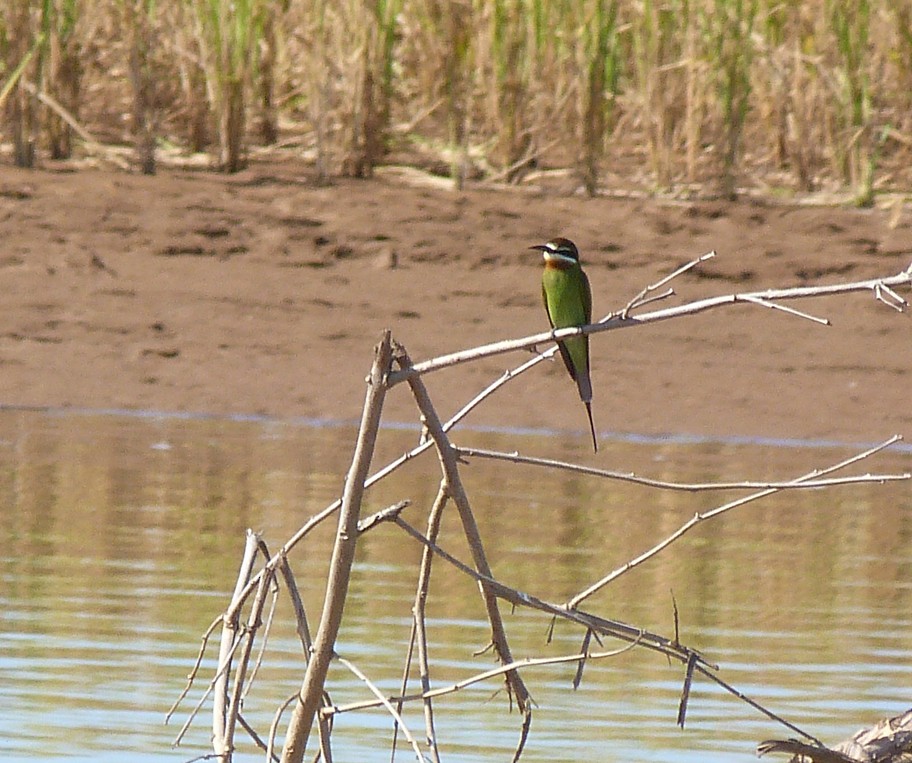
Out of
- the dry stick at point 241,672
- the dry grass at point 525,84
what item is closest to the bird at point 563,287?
the dry stick at point 241,672

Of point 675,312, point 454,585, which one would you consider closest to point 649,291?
point 675,312

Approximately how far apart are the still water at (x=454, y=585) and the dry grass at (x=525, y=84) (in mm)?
2919

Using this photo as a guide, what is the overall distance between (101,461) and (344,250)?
3.20 metres

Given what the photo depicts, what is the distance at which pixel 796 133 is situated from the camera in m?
13.7

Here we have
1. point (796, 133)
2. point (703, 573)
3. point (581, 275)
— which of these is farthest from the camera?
point (796, 133)

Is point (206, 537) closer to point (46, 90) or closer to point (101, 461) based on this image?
point (101, 461)

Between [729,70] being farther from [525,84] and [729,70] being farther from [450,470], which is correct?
[450,470]

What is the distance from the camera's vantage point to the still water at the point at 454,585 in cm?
587

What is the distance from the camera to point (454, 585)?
25.8 ft

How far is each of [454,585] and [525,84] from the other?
6.15m

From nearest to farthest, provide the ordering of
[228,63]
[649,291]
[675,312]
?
[675,312] → [649,291] → [228,63]

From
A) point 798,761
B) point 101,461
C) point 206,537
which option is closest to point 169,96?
point 101,461

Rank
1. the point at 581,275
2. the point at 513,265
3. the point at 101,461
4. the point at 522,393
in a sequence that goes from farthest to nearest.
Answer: the point at 513,265, the point at 522,393, the point at 101,461, the point at 581,275

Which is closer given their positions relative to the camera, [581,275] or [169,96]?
[581,275]
